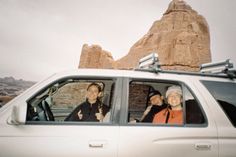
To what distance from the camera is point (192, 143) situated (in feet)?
9.60

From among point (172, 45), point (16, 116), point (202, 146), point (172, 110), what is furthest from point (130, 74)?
point (172, 45)

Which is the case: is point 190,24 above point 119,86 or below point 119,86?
above

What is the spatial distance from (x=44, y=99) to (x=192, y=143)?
6.90ft

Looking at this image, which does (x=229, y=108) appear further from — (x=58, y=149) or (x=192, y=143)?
(x=58, y=149)

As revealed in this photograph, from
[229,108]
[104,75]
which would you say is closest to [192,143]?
[229,108]

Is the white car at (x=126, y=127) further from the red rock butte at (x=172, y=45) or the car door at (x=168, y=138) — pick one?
the red rock butte at (x=172, y=45)

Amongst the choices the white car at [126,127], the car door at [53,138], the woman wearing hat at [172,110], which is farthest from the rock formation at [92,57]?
the car door at [53,138]

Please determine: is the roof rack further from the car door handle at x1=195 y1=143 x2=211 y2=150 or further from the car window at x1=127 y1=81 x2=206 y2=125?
the car door handle at x1=195 y1=143 x2=211 y2=150

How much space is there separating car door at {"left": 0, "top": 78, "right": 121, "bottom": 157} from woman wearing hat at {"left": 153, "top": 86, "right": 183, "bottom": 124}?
0.77 m

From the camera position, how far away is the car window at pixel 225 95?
316 cm

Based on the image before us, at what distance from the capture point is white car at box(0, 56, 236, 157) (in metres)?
2.71

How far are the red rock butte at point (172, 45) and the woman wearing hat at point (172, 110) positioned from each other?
76.2 m

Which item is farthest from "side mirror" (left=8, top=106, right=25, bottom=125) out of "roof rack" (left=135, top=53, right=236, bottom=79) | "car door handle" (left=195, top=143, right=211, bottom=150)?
"car door handle" (left=195, top=143, right=211, bottom=150)

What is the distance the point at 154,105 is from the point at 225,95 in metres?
1.03
